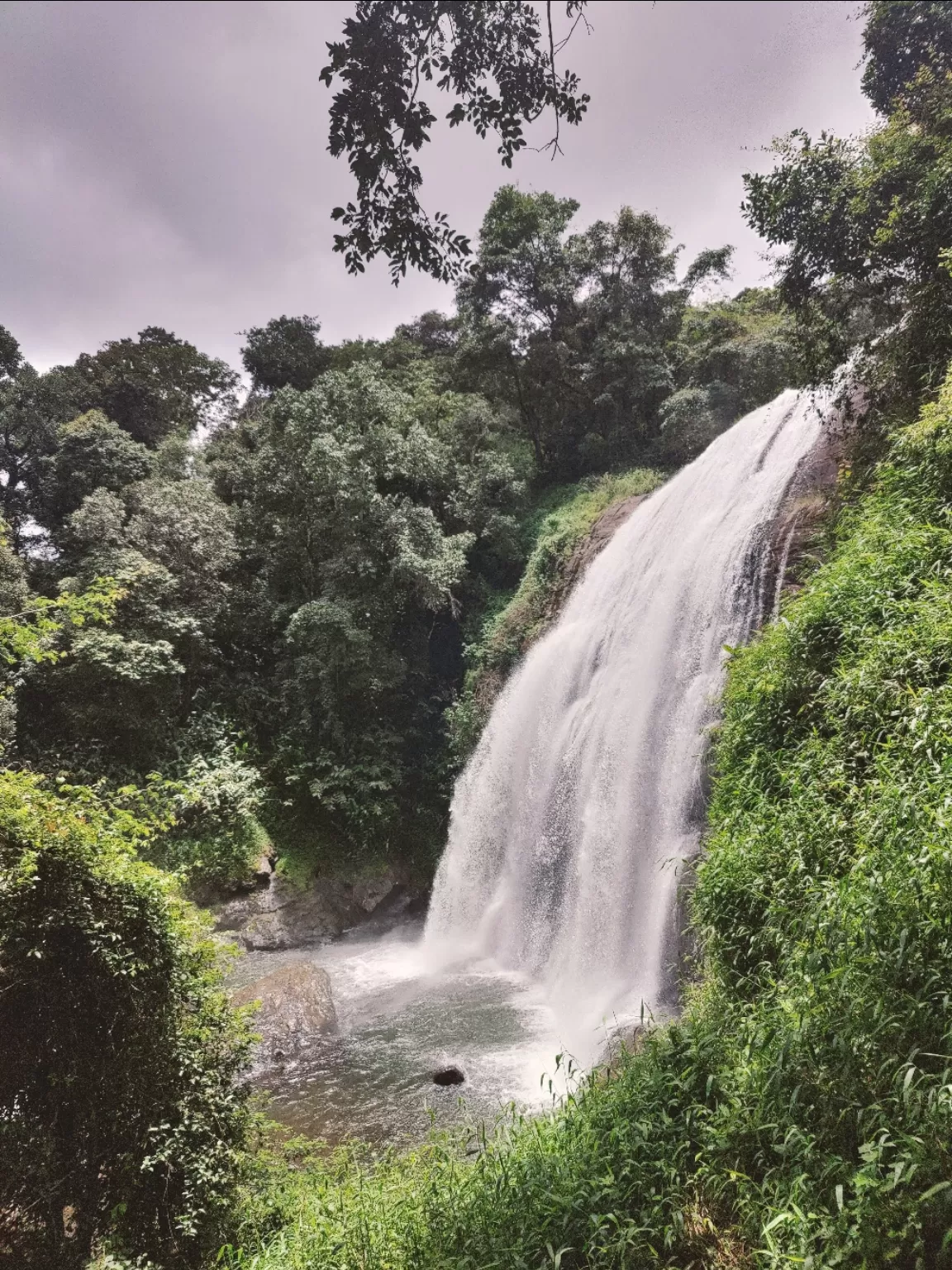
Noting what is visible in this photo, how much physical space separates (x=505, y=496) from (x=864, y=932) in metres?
15.6

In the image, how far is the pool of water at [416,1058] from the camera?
6.54 meters

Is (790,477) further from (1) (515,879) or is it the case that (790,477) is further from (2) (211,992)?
(2) (211,992)

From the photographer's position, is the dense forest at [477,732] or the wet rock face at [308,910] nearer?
the dense forest at [477,732]

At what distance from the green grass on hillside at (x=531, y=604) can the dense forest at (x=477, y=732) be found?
0.44ft

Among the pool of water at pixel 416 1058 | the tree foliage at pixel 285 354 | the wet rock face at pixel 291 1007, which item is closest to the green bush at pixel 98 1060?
the pool of water at pixel 416 1058

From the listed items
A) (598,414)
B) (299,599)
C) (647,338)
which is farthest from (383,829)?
(647,338)

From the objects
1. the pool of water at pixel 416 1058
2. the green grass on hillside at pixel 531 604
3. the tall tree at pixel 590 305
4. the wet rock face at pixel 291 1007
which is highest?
the tall tree at pixel 590 305

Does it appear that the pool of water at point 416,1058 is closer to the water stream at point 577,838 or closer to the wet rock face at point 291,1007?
the water stream at point 577,838

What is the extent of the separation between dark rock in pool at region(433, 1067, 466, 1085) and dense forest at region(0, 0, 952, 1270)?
164 cm

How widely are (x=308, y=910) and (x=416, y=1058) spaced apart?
6.11 meters

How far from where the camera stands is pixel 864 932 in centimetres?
328

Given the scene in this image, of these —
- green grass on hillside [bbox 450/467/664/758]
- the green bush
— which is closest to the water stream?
green grass on hillside [bbox 450/467/664/758]

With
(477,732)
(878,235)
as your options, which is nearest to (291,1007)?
(477,732)

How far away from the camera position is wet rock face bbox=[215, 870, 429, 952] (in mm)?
12469
